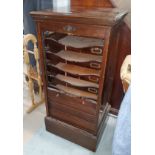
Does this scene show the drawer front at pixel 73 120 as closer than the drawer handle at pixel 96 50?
No

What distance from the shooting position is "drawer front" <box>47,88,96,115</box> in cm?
125

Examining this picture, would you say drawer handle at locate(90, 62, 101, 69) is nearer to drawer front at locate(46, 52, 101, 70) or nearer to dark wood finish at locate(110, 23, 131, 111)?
drawer front at locate(46, 52, 101, 70)

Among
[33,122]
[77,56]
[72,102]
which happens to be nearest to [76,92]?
[72,102]

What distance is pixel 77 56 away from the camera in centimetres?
120

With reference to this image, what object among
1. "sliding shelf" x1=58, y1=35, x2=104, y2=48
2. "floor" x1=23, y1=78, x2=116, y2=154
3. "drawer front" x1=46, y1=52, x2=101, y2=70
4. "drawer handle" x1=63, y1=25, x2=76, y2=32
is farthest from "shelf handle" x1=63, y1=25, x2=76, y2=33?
"floor" x1=23, y1=78, x2=116, y2=154

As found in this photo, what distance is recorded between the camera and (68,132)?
144 cm

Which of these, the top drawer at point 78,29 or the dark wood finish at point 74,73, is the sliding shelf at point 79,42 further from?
the top drawer at point 78,29

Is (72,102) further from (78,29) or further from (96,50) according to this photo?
(78,29)

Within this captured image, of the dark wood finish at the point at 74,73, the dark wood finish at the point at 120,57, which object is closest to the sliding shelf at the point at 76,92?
the dark wood finish at the point at 74,73

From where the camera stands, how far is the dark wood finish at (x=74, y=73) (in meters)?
0.97

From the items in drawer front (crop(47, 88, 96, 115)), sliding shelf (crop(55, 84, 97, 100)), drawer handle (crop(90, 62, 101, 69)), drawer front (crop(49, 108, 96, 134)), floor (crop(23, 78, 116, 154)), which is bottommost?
floor (crop(23, 78, 116, 154))
